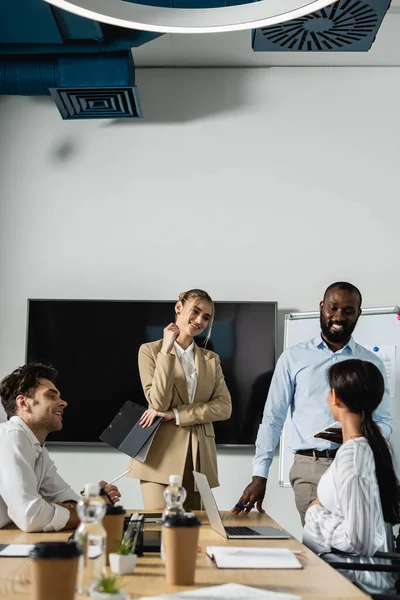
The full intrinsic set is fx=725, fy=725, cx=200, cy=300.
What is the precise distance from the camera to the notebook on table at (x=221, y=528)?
6.71 ft

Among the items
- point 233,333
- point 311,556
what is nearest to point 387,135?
point 233,333

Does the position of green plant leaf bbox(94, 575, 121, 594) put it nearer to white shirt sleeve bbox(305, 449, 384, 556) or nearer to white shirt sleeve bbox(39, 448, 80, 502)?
white shirt sleeve bbox(305, 449, 384, 556)

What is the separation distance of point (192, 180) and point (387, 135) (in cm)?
127

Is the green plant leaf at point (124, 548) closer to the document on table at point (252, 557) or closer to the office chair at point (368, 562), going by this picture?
the document on table at point (252, 557)

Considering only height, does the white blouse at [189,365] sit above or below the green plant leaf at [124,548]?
above

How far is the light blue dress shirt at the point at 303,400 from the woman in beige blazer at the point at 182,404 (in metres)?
0.24

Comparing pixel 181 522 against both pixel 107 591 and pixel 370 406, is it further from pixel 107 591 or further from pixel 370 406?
pixel 370 406

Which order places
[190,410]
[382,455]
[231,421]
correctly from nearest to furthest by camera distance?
[382,455] → [190,410] → [231,421]

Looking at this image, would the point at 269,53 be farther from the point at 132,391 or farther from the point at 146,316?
the point at 132,391

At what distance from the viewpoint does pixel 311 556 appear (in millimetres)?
1834

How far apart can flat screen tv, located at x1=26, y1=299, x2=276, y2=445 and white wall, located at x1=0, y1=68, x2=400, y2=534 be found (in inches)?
4.9

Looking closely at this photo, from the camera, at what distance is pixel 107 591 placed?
115 centimetres

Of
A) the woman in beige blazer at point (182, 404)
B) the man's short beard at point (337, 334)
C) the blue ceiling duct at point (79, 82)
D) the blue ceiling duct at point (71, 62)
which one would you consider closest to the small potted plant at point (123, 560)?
the woman in beige blazer at point (182, 404)

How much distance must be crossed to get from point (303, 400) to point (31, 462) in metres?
1.53
